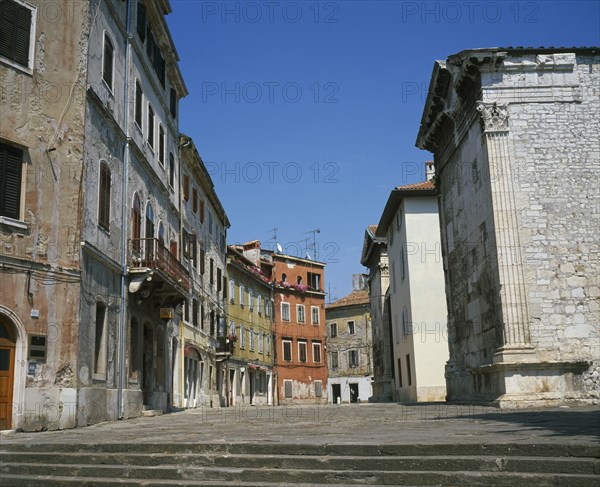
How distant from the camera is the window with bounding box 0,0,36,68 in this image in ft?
45.8

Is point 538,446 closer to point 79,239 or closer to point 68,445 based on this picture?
point 68,445

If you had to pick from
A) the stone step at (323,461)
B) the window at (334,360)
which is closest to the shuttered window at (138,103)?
the stone step at (323,461)

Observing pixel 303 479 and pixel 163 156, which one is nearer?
pixel 303 479

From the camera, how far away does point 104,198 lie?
654 inches

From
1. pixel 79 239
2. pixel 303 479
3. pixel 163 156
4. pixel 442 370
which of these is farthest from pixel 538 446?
pixel 442 370

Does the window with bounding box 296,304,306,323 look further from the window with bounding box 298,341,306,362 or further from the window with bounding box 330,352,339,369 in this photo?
the window with bounding box 330,352,339,369

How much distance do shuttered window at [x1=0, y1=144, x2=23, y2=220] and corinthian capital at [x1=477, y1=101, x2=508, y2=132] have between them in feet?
40.3

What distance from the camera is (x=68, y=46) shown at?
592 inches

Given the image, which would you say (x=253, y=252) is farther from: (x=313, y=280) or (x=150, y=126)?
(x=150, y=126)

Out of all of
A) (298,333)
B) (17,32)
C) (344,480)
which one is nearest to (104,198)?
(17,32)

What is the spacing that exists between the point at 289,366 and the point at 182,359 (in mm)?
30130

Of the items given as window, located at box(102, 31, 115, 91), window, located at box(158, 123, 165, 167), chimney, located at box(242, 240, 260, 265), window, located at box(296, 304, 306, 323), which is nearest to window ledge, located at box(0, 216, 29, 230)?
window, located at box(102, 31, 115, 91)

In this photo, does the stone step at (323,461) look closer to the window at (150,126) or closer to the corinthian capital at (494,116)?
the corinthian capital at (494,116)

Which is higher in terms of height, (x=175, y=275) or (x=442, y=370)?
(x=175, y=275)
